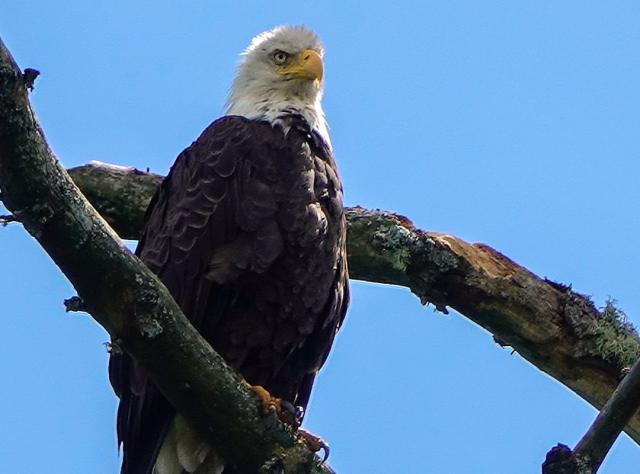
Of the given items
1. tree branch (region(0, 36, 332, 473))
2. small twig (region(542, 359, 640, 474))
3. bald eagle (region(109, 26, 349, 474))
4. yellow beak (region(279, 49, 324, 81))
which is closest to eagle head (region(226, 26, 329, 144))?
yellow beak (region(279, 49, 324, 81))

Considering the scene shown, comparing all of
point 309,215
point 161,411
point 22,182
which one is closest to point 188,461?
point 161,411

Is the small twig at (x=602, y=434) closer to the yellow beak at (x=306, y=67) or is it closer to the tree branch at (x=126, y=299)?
the tree branch at (x=126, y=299)

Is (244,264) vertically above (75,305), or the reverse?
(244,264)

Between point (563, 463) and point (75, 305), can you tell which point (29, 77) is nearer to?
point (75, 305)

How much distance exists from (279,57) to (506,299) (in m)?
1.92

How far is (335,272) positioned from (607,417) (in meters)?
1.86

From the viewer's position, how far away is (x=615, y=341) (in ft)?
17.9

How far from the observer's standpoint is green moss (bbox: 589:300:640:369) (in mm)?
5430

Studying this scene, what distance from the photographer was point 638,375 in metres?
3.71

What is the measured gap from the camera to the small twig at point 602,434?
142 inches

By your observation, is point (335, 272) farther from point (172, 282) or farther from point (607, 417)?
point (607, 417)

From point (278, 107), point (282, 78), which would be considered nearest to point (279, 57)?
point (282, 78)

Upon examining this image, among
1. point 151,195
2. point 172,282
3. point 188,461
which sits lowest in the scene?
point 188,461

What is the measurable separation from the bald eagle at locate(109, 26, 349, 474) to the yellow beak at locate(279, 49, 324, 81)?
0.65 metres
